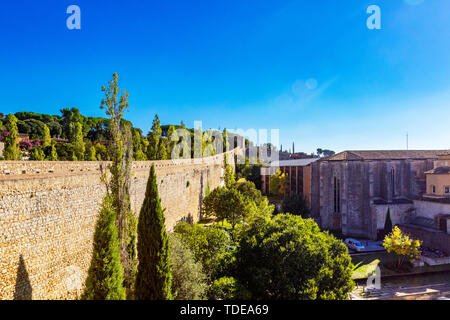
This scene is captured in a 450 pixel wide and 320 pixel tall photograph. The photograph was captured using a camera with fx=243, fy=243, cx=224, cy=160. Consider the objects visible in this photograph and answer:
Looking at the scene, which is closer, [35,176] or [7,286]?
[7,286]

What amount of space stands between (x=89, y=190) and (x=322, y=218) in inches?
1097

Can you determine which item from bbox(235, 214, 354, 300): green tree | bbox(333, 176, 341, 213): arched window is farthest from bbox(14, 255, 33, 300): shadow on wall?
bbox(333, 176, 341, 213): arched window

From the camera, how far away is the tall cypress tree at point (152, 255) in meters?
8.60

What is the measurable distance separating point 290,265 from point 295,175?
100.0 feet

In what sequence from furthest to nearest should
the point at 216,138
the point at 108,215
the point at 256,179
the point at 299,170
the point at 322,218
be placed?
the point at 216,138 < the point at 256,179 < the point at 299,170 < the point at 322,218 < the point at 108,215

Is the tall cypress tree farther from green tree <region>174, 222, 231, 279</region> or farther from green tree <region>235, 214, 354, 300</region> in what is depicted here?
green tree <region>235, 214, 354, 300</region>

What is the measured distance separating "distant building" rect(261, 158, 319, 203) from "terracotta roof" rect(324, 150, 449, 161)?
4.49 m

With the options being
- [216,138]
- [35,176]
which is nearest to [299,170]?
[216,138]

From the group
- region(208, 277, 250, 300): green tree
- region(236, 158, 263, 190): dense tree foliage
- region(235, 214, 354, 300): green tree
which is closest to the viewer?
region(208, 277, 250, 300): green tree

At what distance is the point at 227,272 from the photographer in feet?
42.7

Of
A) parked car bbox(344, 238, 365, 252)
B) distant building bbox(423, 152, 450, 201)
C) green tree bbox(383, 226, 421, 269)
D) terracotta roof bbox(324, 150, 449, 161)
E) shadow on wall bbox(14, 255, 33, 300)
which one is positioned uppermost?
terracotta roof bbox(324, 150, 449, 161)

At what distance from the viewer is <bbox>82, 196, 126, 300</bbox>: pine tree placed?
770 cm

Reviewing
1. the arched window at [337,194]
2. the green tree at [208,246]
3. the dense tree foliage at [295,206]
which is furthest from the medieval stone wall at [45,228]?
the arched window at [337,194]
